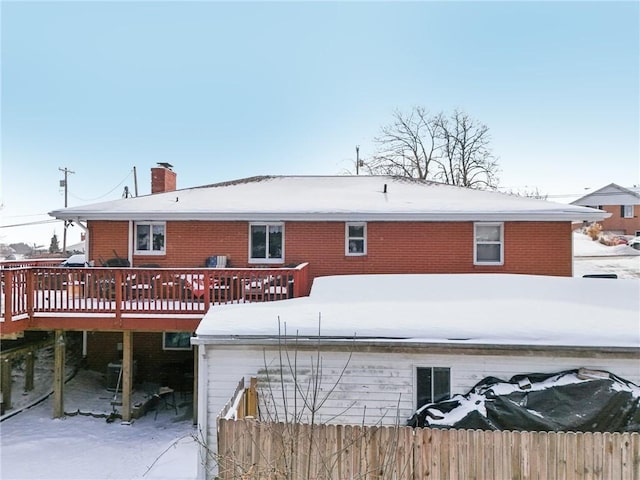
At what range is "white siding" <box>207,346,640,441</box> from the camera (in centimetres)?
684

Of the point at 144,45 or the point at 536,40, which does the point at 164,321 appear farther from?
the point at 536,40

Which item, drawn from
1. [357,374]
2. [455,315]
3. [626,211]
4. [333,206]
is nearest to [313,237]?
[333,206]

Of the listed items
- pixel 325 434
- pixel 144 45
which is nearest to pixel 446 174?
pixel 144 45

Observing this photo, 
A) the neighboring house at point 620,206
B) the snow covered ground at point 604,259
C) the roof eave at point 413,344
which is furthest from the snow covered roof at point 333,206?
the neighboring house at point 620,206

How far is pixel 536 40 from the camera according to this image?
45.0ft

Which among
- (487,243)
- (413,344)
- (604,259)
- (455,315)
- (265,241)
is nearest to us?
(413,344)

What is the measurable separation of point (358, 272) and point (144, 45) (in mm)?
10881

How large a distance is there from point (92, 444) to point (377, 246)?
882 cm

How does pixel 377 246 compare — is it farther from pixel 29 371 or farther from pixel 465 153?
pixel 465 153

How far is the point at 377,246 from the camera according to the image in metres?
12.3

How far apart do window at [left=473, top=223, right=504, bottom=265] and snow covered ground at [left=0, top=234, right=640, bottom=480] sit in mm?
9384

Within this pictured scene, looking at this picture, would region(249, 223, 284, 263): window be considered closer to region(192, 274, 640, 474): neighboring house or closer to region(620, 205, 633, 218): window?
region(192, 274, 640, 474): neighboring house

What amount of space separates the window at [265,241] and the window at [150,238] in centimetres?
291

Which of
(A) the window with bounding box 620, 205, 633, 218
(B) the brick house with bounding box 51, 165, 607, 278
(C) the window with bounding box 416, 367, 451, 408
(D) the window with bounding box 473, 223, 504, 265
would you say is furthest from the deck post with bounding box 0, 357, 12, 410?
(A) the window with bounding box 620, 205, 633, 218
